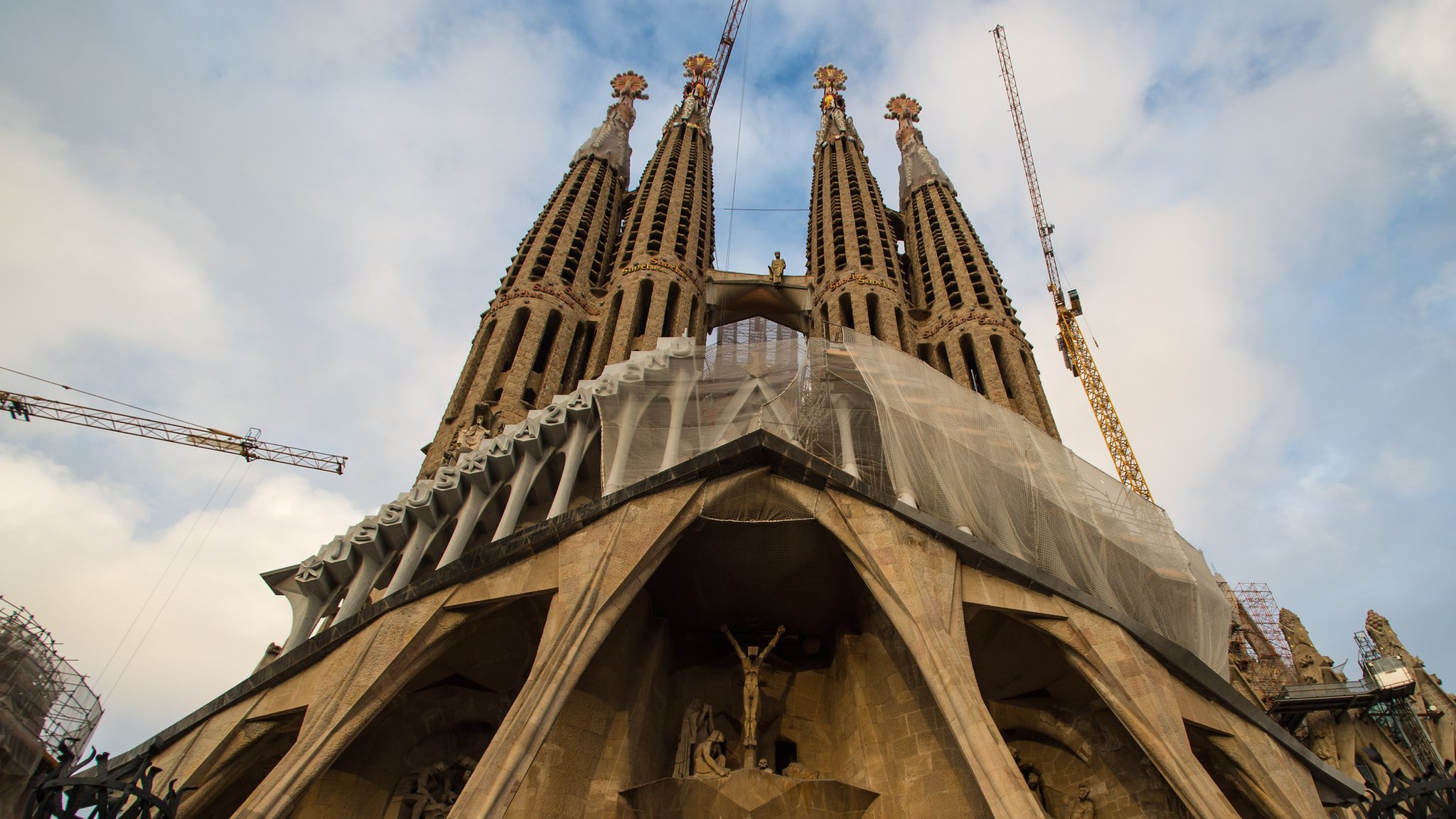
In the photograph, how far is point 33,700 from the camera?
49.3 feet

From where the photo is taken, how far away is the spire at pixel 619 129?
32094mm

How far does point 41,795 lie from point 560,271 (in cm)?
1865

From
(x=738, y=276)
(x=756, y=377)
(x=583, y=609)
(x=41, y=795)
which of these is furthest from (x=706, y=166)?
(x=41, y=795)

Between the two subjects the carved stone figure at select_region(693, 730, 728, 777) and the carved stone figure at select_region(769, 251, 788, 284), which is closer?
the carved stone figure at select_region(693, 730, 728, 777)

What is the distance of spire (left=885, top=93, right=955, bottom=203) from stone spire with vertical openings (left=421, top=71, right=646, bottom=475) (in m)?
10.4

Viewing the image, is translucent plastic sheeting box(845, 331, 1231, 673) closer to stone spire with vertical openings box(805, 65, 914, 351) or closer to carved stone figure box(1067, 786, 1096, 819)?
carved stone figure box(1067, 786, 1096, 819)

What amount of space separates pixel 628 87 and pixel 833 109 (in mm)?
8705

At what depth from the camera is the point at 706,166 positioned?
34031mm

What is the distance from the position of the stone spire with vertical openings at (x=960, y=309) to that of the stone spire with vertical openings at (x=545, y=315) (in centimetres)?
914

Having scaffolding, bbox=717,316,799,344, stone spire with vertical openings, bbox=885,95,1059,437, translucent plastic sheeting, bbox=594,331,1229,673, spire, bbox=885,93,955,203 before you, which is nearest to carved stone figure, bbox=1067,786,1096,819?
translucent plastic sheeting, bbox=594,331,1229,673

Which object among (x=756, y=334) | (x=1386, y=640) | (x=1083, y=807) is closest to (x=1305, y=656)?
(x=1386, y=640)

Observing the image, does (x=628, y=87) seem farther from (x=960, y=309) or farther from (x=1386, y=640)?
(x=1386, y=640)

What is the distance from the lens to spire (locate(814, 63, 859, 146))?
36.9 m

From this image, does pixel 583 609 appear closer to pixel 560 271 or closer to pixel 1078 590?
pixel 1078 590
